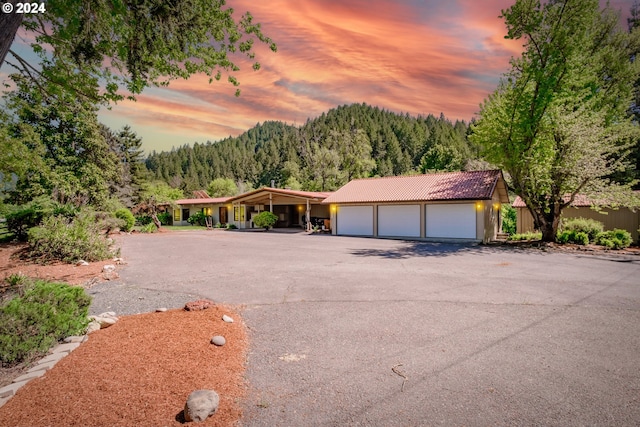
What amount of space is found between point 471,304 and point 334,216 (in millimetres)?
18568

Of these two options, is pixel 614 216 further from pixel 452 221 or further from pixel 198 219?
pixel 198 219

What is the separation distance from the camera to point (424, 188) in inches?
872

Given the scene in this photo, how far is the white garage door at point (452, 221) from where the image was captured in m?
19.0

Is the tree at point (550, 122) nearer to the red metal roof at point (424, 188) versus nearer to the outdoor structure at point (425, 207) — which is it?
the red metal roof at point (424, 188)

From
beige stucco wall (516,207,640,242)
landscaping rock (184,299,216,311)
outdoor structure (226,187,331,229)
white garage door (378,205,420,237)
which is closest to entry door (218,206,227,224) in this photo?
outdoor structure (226,187,331,229)

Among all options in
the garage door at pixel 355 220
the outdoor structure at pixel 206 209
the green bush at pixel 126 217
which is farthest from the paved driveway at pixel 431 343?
the outdoor structure at pixel 206 209

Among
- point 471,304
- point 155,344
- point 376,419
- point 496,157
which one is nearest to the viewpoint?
point 376,419

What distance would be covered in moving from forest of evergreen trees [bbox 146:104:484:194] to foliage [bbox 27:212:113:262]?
31751mm

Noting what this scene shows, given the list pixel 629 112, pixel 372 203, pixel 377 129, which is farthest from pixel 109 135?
pixel 377 129

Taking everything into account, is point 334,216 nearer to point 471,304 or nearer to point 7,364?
point 471,304

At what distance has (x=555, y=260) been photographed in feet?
39.9

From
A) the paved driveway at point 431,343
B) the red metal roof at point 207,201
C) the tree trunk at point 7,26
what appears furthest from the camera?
the red metal roof at point 207,201

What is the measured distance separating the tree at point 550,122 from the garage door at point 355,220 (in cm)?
861

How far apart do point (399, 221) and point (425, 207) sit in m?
2.00
